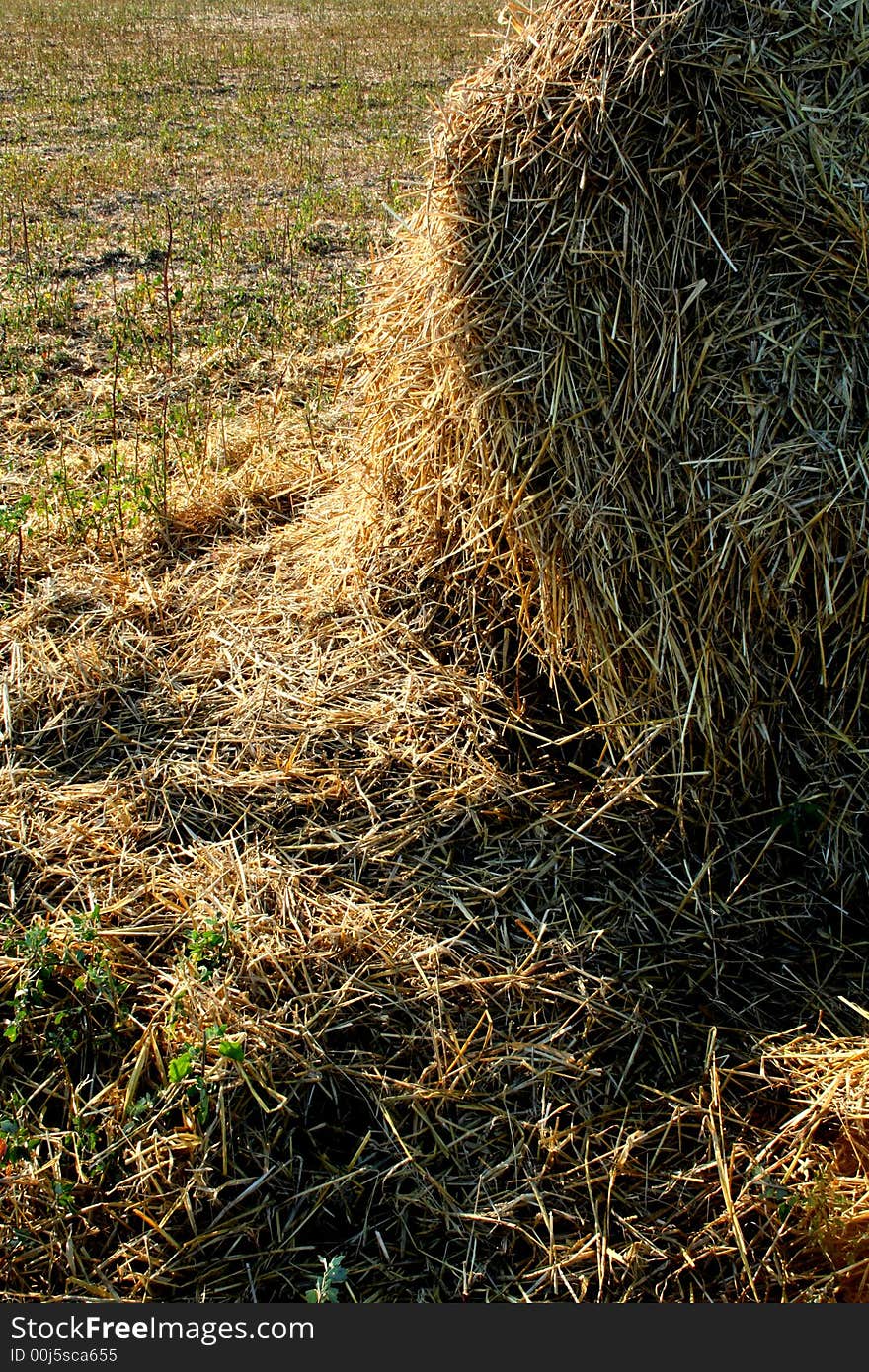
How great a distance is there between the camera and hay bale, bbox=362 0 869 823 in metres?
2.43

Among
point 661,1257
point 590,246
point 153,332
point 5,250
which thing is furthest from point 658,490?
point 5,250

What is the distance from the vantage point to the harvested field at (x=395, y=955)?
2.05 metres

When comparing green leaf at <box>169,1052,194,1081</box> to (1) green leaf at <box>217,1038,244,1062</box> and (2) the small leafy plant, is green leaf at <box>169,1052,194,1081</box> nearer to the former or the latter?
(1) green leaf at <box>217,1038,244,1062</box>

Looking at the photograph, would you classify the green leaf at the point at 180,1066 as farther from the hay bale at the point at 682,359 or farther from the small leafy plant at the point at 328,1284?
the hay bale at the point at 682,359

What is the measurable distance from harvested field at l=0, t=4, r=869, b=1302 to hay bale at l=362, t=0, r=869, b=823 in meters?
0.09

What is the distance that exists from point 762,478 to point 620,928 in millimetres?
1052

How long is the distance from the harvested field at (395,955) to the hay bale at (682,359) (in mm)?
86

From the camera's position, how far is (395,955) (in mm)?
2438

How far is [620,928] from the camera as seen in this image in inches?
100

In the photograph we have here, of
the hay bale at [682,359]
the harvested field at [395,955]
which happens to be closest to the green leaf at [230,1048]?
the harvested field at [395,955]

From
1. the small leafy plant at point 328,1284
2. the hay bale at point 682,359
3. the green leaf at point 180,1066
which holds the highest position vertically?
the hay bale at point 682,359

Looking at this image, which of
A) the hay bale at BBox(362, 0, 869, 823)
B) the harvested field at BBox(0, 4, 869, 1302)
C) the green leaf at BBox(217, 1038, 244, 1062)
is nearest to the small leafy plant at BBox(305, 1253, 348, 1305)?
the harvested field at BBox(0, 4, 869, 1302)

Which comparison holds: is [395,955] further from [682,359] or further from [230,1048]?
[682,359]

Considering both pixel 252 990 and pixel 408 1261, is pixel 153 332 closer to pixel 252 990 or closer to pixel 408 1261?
pixel 252 990
